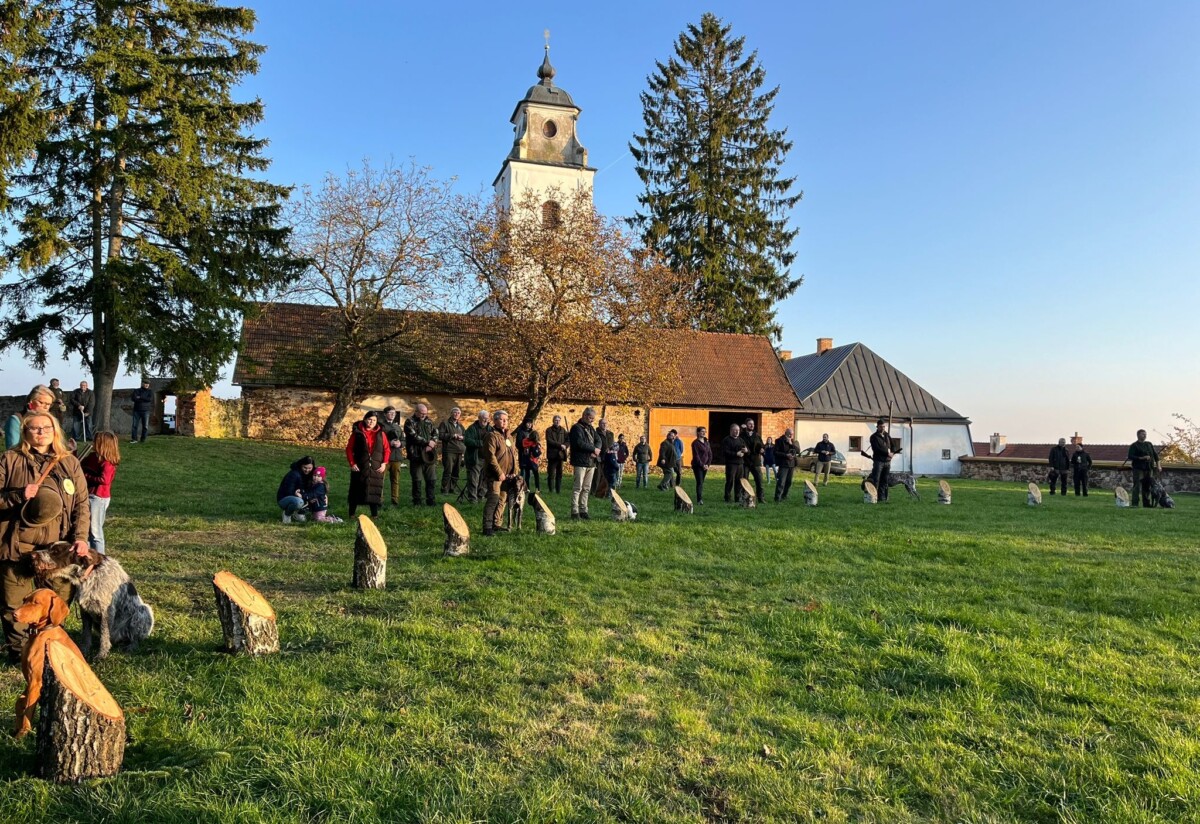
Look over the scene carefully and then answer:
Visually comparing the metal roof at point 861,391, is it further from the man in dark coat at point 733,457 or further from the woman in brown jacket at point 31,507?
the woman in brown jacket at point 31,507

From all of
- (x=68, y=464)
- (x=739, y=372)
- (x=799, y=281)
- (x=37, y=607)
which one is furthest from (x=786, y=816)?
(x=799, y=281)

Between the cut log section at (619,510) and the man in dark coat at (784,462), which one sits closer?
the cut log section at (619,510)

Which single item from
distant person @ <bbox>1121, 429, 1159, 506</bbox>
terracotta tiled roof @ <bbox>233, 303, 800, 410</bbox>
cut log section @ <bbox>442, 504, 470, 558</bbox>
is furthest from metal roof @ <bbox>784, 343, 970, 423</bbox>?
cut log section @ <bbox>442, 504, 470, 558</bbox>

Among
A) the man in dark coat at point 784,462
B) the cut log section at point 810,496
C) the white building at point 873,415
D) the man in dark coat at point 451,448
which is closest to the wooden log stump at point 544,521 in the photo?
the man in dark coat at point 451,448

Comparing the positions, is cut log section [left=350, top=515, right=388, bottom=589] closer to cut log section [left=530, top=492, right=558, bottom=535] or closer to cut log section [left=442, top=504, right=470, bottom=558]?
cut log section [left=442, top=504, right=470, bottom=558]

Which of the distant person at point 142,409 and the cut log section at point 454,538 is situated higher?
the distant person at point 142,409

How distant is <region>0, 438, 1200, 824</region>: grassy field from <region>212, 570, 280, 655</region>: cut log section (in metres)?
0.12

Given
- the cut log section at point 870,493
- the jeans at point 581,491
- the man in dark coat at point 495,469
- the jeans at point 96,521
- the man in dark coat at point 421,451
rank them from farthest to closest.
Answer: the cut log section at point 870,493 < the man in dark coat at point 421,451 < the jeans at point 581,491 < the man in dark coat at point 495,469 < the jeans at point 96,521

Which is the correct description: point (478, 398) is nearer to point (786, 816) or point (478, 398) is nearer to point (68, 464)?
point (68, 464)

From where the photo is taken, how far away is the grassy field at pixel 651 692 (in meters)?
3.29

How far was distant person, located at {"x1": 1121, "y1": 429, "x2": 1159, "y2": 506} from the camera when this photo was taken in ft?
54.4

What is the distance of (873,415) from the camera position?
36.3m

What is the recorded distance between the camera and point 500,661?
490 centimetres

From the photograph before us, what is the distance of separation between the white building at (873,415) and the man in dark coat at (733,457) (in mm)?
19965
